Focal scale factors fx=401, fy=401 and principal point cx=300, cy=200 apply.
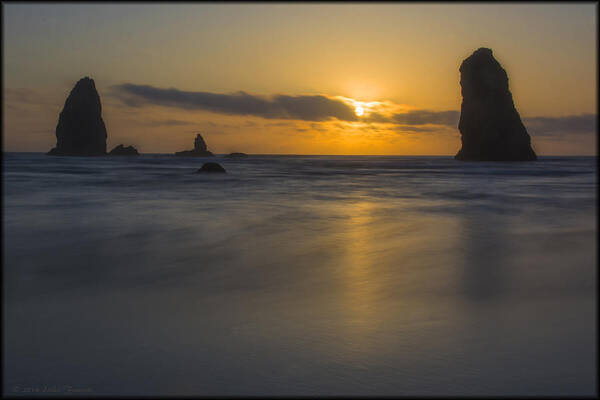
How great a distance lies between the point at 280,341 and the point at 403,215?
1157 centimetres

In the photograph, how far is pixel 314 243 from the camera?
9914 mm

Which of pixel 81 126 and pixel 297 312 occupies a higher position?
pixel 81 126

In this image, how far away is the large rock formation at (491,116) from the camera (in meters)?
79.4

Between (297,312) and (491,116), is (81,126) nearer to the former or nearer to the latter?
(491,116)

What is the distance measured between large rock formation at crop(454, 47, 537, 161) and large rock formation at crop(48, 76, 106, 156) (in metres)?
102

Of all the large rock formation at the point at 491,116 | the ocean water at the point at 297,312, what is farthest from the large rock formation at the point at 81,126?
the ocean water at the point at 297,312

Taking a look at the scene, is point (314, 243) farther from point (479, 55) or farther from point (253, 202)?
point (479, 55)

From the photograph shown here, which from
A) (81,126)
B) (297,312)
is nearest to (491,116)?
(297,312)

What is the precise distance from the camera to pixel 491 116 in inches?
3132

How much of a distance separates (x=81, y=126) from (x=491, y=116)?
358 feet

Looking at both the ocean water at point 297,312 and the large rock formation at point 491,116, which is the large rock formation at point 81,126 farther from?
the ocean water at point 297,312

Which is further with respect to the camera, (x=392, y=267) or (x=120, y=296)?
(x=392, y=267)

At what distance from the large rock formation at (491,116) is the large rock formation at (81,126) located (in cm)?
10234

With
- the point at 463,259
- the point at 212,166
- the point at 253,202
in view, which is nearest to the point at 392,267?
the point at 463,259
